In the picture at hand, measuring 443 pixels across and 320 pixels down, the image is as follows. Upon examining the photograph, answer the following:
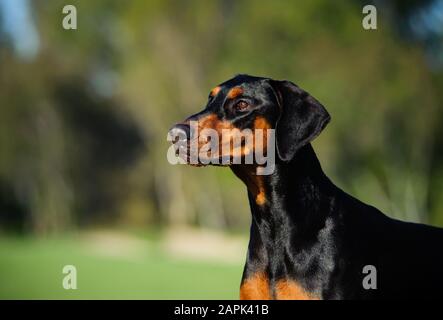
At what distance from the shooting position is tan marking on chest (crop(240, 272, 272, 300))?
5.34m

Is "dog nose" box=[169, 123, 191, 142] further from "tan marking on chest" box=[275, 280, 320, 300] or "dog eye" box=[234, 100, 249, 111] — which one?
"tan marking on chest" box=[275, 280, 320, 300]

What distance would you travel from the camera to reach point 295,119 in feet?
18.3

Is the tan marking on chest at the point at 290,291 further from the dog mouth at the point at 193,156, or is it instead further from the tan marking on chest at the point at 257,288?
the dog mouth at the point at 193,156

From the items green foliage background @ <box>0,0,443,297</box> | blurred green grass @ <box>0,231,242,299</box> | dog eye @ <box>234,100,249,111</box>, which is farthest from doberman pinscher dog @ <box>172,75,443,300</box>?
green foliage background @ <box>0,0,443,297</box>

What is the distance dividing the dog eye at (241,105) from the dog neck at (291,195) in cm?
46

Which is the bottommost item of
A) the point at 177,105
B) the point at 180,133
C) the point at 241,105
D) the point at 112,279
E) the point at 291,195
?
the point at 112,279

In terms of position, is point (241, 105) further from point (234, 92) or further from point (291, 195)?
point (291, 195)

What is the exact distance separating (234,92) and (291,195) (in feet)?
3.05

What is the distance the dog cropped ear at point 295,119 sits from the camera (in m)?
5.47

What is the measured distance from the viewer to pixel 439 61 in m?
30.5

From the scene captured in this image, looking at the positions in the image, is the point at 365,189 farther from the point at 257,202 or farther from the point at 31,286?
the point at 257,202

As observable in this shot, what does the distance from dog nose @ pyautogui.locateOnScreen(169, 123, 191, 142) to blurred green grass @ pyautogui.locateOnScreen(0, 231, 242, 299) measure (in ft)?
33.3

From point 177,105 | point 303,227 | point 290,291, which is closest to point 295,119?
point 303,227

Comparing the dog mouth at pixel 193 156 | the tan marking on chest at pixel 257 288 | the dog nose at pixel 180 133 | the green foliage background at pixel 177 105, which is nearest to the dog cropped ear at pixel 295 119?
the dog mouth at pixel 193 156
